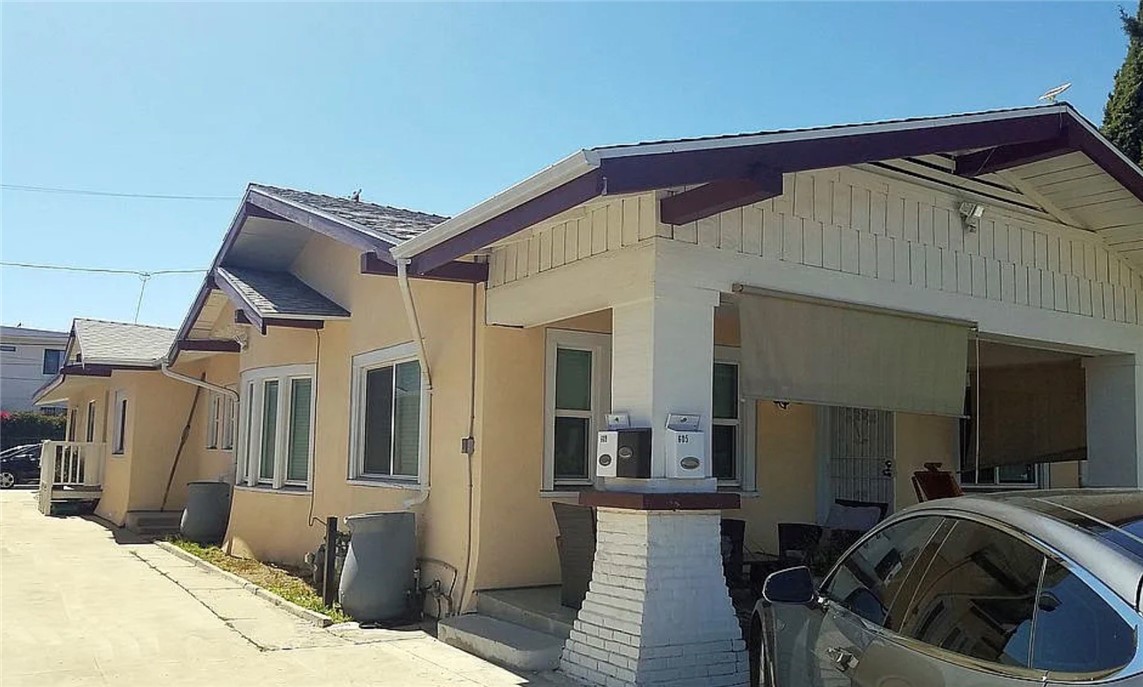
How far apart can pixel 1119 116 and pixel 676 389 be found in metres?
16.8

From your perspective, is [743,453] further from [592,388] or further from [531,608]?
[531,608]

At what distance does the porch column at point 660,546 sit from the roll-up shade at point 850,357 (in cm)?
46

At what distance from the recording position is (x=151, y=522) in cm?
1781

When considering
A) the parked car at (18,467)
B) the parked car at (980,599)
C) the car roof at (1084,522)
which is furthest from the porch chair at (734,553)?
the parked car at (18,467)

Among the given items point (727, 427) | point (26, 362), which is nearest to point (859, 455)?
point (727, 427)

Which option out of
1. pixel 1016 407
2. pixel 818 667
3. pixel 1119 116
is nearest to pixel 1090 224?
pixel 1016 407

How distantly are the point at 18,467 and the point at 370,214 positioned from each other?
2775 cm

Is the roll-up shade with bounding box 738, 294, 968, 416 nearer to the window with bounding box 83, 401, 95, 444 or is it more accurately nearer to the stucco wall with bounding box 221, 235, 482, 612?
the stucco wall with bounding box 221, 235, 482, 612

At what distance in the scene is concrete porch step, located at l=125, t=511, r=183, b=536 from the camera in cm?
1762

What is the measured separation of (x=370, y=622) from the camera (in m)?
8.70

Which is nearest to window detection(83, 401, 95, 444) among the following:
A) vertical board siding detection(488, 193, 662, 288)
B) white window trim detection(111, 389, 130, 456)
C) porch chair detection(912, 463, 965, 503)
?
white window trim detection(111, 389, 130, 456)

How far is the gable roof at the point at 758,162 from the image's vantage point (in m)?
5.57

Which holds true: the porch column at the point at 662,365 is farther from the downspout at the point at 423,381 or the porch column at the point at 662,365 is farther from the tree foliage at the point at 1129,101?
the tree foliage at the point at 1129,101

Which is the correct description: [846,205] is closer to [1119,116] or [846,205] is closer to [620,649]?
[620,649]
